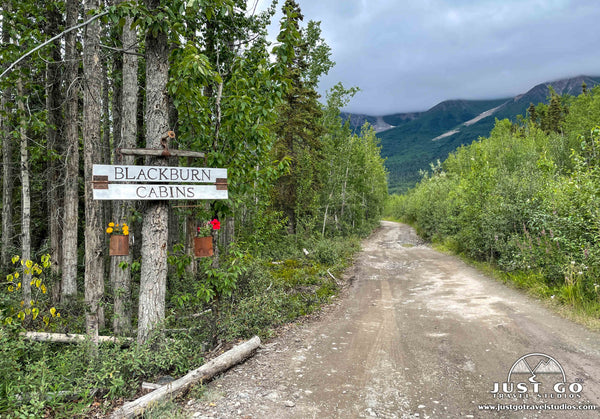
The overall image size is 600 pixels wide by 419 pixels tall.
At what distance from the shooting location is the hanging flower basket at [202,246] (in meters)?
5.25

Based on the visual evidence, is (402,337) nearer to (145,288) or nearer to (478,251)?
(145,288)

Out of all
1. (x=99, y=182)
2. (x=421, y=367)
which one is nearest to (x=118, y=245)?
(x=99, y=182)

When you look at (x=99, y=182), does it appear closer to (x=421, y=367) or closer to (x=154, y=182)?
(x=154, y=182)

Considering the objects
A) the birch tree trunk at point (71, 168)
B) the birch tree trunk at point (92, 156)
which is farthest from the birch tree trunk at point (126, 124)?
the birch tree trunk at point (71, 168)

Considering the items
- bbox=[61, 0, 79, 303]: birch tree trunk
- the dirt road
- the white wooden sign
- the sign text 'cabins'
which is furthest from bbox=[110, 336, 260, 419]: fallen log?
bbox=[61, 0, 79, 303]: birch tree trunk

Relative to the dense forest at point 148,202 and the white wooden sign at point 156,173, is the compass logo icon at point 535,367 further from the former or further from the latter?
the white wooden sign at point 156,173

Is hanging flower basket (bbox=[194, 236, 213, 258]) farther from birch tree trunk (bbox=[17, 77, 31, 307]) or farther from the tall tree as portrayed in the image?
the tall tree

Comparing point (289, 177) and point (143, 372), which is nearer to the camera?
point (143, 372)

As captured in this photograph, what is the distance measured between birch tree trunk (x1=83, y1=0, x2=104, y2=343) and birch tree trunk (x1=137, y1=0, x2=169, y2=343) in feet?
3.95

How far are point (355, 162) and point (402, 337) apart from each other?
23.4m

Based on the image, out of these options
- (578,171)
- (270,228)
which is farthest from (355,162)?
(578,171)

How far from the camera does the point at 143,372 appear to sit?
4363 millimetres

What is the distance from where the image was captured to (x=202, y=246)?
529cm

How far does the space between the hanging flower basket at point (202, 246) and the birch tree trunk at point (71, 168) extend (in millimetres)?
4954
